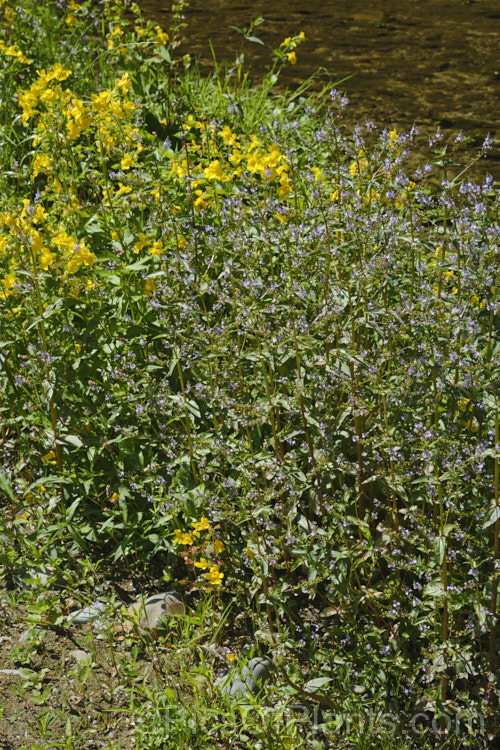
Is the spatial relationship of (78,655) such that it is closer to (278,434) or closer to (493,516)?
(278,434)

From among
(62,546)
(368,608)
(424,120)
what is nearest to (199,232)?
(62,546)

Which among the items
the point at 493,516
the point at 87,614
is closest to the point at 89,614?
the point at 87,614

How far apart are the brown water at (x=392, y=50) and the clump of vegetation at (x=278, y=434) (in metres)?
2.96

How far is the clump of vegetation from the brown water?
2.96 m

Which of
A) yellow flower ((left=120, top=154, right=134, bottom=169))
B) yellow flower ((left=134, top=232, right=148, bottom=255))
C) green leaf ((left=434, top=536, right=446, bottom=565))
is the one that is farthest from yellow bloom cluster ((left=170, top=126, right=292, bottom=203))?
green leaf ((left=434, top=536, right=446, bottom=565))

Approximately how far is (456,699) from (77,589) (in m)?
1.34

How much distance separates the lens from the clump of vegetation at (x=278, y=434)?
2465 mm

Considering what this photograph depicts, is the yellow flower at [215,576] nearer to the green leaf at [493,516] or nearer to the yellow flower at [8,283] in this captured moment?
the green leaf at [493,516]

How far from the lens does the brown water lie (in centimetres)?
616

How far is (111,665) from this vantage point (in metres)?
2.74

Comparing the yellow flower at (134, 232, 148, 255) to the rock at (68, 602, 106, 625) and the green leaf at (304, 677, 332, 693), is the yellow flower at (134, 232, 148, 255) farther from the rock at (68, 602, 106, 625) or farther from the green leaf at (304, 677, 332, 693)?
the green leaf at (304, 677, 332, 693)

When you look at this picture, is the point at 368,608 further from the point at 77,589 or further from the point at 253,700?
the point at 77,589

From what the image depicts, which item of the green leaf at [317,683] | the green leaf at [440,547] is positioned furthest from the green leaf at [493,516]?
the green leaf at [317,683]

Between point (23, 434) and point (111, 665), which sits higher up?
point (23, 434)
